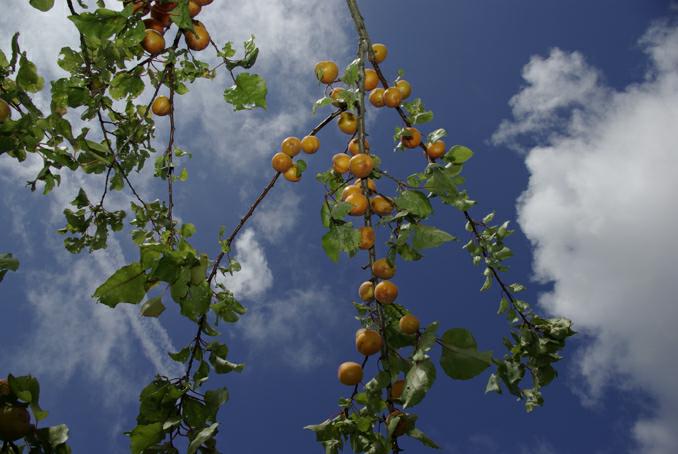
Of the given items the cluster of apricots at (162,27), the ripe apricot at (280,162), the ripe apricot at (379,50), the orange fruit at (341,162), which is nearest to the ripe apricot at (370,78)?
the ripe apricot at (379,50)

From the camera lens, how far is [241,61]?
2.26 meters

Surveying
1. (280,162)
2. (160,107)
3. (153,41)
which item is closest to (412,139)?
(280,162)

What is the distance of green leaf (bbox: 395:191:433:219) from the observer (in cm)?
187

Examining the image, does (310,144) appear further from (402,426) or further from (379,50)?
(402,426)

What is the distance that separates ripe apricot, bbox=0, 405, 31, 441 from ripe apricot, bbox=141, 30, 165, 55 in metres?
1.54

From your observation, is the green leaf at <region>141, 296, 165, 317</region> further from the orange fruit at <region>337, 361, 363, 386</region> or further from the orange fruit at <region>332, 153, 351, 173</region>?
the orange fruit at <region>332, 153, 351, 173</region>

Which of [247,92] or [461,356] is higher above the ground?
[247,92]

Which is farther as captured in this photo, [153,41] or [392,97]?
[392,97]

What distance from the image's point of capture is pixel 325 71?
2.69 meters

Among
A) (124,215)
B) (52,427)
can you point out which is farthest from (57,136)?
(124,215)

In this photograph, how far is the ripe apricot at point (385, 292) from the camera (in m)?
2.08

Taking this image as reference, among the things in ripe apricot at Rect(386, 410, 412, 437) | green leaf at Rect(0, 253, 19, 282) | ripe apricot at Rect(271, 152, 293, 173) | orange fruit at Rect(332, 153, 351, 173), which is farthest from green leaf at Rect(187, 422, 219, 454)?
ripe apricot at Rect(271, 152, 293, 173)

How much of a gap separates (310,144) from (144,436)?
5.28 ft

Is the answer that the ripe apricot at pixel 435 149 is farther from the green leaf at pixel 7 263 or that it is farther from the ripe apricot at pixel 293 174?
the green leaf at pixel 7 263
